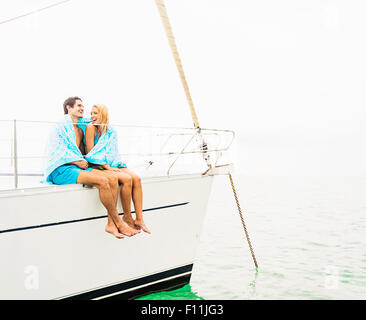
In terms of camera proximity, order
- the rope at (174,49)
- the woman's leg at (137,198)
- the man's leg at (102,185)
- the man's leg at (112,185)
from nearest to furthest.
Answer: the man's leg at (102,185) < the man's leg at (112,185) < the woman's leg at (137,198) < the rope at (174,49)

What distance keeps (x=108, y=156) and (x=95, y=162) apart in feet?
0.59

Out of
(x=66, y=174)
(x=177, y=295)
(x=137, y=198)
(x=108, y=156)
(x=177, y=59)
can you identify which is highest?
(x=177, y=59)

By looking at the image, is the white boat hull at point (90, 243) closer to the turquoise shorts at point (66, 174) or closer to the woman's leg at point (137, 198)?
the turquoise shorts at point (66, 174)

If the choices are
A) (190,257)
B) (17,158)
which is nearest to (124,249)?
(190,257)

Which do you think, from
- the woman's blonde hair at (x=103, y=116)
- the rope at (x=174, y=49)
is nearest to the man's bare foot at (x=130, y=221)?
the woman's blonde hair at (x=103, y=116)

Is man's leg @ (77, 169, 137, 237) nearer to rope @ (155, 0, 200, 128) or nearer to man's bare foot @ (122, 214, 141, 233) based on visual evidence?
man's bare foot @ (122, 214, 141, 233)

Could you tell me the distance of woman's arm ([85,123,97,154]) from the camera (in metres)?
4.79

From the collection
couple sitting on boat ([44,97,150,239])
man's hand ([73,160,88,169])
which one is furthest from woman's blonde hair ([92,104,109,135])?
man's hand ([73,160,88,169])

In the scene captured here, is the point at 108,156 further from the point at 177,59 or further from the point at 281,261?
the point at 281,261

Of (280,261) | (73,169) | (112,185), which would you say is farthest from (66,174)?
(280,261)

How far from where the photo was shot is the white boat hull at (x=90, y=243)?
13.8 ft

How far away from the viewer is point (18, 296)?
14.0 ft

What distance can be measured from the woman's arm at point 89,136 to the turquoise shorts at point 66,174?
294 millimetres

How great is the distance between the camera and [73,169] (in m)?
4.59
